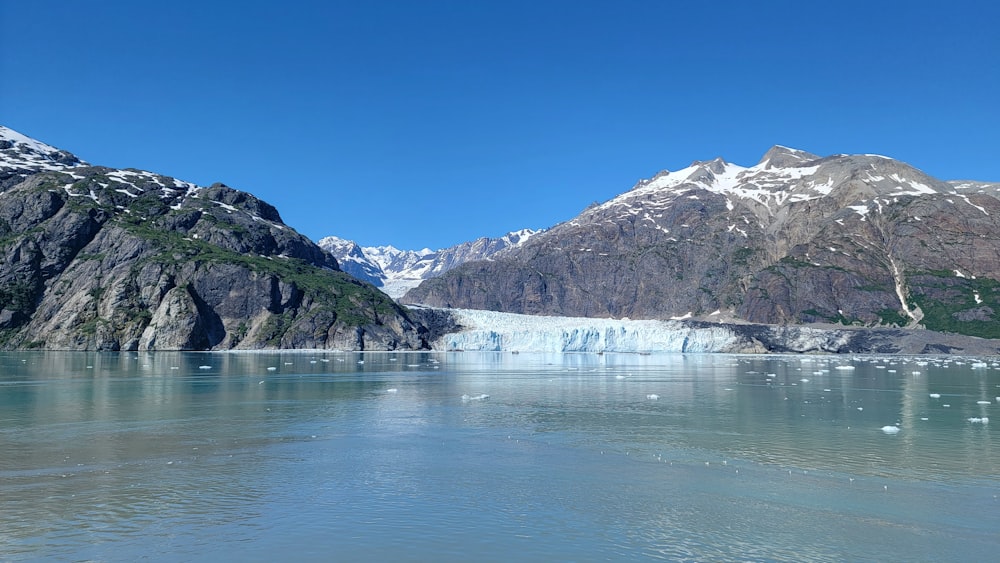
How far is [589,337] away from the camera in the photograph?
6245 inches

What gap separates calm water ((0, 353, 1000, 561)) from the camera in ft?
53.2

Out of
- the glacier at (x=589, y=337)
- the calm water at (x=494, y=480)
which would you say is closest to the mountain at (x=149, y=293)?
the glacier at (x=589, y=337)

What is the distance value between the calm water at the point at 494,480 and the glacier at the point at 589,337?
11235 cm

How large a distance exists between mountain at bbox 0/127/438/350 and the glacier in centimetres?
1658

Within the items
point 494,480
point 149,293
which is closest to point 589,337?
point 149,293

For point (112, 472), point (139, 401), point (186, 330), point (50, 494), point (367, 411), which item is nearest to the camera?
point (50, 494)

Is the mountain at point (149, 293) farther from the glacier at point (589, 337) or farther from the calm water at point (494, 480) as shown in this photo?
the calm water at point (494, 480)

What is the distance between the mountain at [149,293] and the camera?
148 metres

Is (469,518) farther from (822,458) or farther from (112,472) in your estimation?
(822,458)

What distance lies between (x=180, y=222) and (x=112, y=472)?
607ft

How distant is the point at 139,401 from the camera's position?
45.5 meters

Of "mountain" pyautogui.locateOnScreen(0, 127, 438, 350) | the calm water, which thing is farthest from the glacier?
the calm water

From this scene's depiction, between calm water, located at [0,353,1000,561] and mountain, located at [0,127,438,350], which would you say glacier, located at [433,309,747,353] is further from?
calm water, located at [0,353,1000,561]

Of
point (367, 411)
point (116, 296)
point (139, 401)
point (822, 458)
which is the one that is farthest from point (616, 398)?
point (116, 296)
